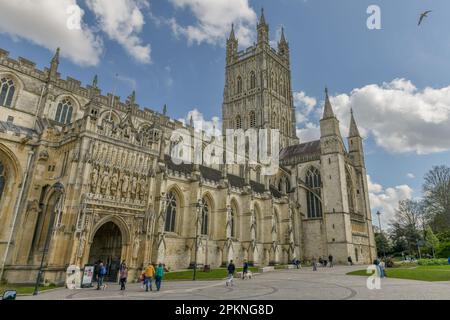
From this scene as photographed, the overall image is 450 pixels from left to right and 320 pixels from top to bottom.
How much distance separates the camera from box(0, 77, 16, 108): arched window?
2705 centimetres

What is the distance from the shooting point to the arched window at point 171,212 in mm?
28891

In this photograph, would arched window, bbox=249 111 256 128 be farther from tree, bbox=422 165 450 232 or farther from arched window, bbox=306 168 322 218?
tree, bbox=422 165 450 232

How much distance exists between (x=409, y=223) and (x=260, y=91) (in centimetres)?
3941

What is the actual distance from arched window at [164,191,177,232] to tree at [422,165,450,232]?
41.4 m

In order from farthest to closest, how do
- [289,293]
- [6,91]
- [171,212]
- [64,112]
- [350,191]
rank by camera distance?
1. [350,191]
2. [64,112]
3. [171,212]
4. [6,91]
5. [289,293]

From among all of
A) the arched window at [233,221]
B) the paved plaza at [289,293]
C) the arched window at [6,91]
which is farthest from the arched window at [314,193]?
the arched window at [6,91]

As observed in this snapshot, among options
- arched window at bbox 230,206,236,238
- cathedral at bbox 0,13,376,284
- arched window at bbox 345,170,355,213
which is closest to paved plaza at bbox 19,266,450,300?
cathedral at bbox 0,13,376,284

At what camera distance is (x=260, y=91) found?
6206 centimetres

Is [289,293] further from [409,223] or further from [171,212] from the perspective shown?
[409,223]

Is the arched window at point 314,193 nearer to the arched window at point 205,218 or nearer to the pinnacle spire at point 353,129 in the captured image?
the pinnacle spire at point 353,129

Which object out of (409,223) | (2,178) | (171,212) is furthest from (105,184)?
(409,223)

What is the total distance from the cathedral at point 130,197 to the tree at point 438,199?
30.6 ft

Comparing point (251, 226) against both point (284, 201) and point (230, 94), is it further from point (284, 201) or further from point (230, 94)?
point (230, 94)

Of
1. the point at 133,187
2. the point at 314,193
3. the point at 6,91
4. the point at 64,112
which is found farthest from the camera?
the point at 314,193
